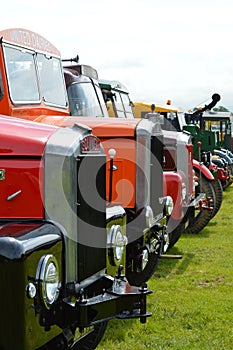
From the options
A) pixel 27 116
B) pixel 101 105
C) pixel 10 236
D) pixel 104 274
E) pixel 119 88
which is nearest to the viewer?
pixel 10 236

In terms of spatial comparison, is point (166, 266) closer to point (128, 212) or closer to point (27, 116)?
point (128, 212)

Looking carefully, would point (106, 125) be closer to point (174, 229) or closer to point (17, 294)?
point (174, 229)

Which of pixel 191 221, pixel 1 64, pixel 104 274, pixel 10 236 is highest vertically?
pixel 1 64

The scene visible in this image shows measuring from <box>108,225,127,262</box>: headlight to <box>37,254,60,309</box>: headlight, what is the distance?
916 mm

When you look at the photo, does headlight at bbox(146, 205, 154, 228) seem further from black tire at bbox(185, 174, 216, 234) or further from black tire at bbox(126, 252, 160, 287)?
black tire at bbox(185, 174, 216, 234)

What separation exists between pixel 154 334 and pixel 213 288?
167cm

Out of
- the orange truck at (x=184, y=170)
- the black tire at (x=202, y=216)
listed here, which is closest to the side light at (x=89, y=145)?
the orange truck at (x=184, y=170)

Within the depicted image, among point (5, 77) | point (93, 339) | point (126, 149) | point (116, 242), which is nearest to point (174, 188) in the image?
point (126, 149)

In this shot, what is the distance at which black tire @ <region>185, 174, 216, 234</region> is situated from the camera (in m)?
10.2

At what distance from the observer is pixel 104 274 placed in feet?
13.4

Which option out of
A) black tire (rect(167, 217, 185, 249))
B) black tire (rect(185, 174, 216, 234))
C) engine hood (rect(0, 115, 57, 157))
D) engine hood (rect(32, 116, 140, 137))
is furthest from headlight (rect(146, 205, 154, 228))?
black tire (rect(185, 174, 216, 234))

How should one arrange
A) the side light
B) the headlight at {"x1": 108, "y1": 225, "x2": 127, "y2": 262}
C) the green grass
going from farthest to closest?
the green grass → the headlight at {"x1": 108, "y1": 225, "x2": 127, "y2": 262} → the side light

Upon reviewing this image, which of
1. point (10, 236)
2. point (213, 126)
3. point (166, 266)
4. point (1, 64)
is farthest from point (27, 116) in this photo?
point (213, 126)

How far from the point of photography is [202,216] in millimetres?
10227
